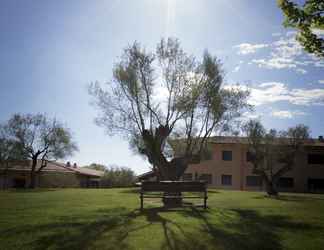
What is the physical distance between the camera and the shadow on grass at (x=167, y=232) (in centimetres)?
639

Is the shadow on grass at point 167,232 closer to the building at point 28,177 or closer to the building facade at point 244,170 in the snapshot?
the building facade at point 244,170

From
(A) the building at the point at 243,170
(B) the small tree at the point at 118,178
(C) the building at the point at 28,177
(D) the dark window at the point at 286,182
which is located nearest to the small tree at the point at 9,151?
(C) the building at the point at 28,177

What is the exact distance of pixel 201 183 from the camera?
44.1 ft

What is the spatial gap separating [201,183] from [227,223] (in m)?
4.23

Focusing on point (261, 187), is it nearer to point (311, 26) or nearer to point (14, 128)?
point (14, 128)

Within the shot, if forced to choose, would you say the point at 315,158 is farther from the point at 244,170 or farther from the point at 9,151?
the point at 9,151

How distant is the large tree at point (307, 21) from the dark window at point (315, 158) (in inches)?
1559

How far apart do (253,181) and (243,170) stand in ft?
6.53

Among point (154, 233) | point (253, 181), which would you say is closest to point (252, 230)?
point (154, 233)

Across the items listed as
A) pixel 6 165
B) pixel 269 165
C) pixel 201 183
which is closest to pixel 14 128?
pixel 6 165

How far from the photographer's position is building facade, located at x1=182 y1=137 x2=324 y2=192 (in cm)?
4434

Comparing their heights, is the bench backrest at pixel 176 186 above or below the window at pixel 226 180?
above

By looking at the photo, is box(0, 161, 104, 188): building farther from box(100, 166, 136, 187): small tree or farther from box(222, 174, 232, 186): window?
box(222, 174, 232, 186): window

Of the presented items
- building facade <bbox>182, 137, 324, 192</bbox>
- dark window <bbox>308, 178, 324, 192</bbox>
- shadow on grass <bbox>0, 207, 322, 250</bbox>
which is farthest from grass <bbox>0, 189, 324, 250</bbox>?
dark window <bbox>308, 178, 324, 192</bbox>
